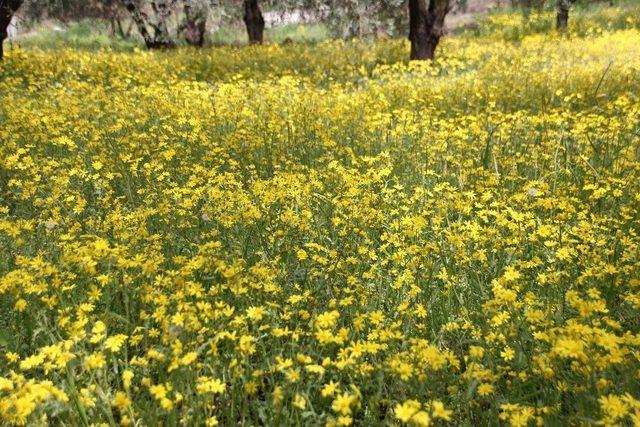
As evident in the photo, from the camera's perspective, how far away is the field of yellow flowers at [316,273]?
90.3 inches

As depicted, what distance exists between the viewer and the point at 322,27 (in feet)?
92.9

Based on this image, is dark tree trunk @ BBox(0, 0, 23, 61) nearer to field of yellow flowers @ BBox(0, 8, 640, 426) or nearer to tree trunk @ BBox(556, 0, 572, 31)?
field of yellow flowers @ BBox(0, 8, 640, 426)

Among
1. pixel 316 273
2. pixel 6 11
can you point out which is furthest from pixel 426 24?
pixel 316 273

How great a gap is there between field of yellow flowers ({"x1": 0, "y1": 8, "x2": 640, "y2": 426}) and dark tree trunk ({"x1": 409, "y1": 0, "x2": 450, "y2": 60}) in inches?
170

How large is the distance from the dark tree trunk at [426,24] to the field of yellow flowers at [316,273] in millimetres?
4308

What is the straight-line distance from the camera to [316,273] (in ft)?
10.3

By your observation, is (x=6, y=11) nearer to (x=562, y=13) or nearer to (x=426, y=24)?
(x=426, y=24)

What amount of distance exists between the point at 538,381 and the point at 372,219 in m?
1.75

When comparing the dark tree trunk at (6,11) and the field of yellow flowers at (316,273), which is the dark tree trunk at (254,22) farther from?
the field of yellow flowers at (316,273)

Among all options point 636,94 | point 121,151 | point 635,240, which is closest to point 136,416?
point 635,240

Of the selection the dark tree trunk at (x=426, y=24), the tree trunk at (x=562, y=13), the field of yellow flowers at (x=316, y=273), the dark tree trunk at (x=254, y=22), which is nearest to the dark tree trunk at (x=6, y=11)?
the field of yellow flowers at (x=316, y=273)

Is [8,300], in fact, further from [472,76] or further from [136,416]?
[472,76]

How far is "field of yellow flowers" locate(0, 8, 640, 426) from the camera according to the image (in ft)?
7.52

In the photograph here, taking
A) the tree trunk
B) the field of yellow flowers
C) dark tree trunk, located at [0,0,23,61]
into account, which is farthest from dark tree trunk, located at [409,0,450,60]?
the tree trunk
